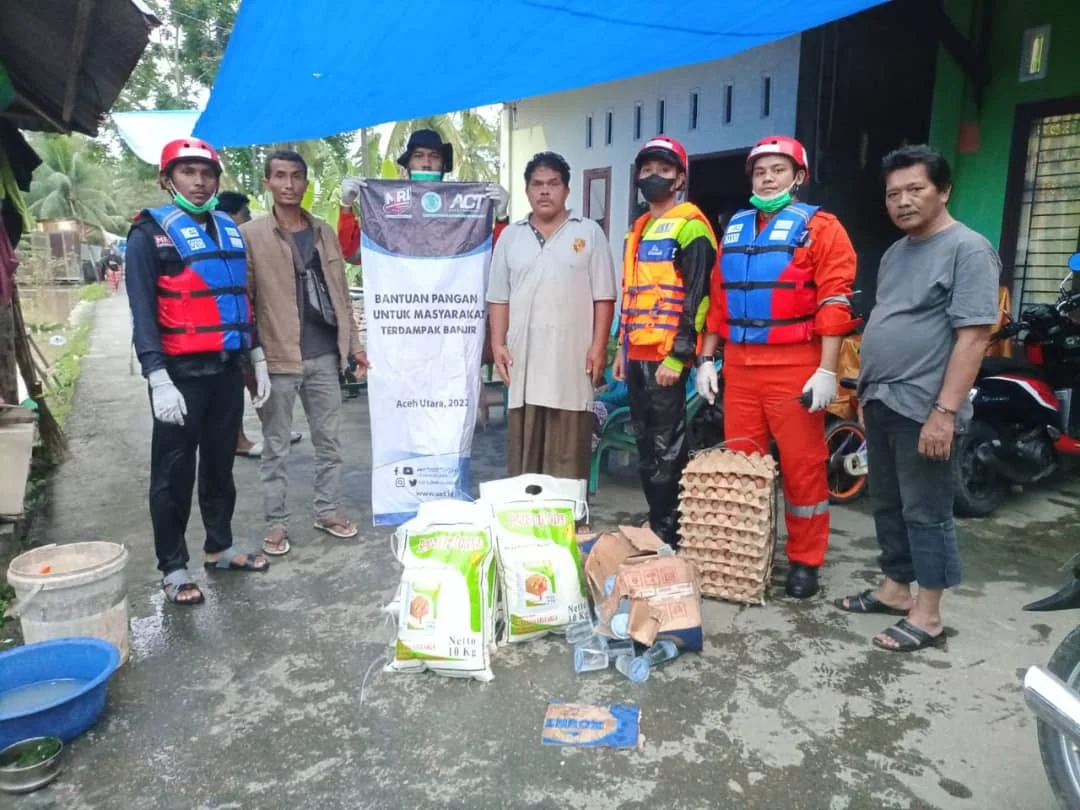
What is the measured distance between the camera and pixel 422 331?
383 centimetres

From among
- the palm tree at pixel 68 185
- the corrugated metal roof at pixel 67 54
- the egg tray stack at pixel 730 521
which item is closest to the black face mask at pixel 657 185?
the egg tray stack at pixel 730 521

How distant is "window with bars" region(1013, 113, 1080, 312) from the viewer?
503 centimetres

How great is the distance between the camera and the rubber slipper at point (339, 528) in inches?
154

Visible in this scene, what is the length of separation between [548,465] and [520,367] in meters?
0.51

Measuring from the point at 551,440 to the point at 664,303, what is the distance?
A: 2.94ft

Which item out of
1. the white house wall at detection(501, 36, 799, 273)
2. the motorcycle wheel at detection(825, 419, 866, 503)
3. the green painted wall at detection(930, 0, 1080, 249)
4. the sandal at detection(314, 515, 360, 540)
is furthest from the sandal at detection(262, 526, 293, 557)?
the green painted wall at detection(930, 0, 1080, 249)

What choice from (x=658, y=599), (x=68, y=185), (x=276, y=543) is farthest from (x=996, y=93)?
(x=68, y=185)

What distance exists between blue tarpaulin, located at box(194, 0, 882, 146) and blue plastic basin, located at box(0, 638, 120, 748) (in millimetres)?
2876

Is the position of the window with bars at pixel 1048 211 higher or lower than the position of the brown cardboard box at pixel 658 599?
higher

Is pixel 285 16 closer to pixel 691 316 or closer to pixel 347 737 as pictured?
pixel 691 316

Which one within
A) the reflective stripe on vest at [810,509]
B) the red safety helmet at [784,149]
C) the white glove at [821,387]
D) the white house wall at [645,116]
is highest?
the white house wall at [645,116]

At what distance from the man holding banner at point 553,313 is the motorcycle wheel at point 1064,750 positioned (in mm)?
2157

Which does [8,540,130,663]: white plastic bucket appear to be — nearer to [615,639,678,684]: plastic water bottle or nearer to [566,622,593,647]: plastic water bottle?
[566,622,593,647]: plastic water bottle

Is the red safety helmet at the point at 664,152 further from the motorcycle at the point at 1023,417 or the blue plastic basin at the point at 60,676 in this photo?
the blue plastic basin at the point at 60,676
